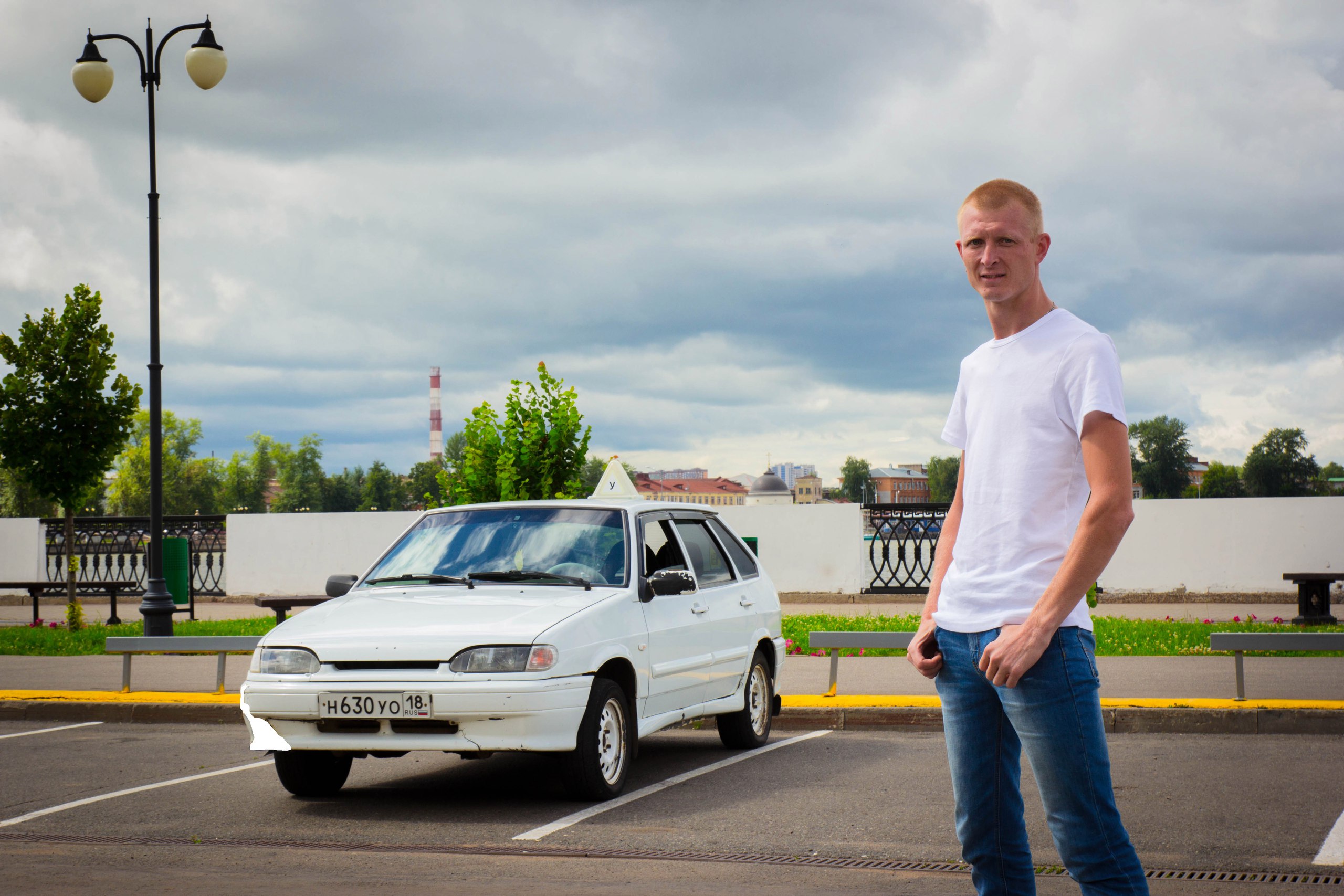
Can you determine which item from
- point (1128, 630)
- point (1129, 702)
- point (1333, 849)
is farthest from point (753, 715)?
point (1128, 630)

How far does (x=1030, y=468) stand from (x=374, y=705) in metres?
4.27

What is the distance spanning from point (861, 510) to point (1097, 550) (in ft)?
73.2

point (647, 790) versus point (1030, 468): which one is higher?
point (1030, 468)

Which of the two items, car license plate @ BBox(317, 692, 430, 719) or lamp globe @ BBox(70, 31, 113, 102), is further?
lamp globe @ BBox(70, 31, 113, 102)

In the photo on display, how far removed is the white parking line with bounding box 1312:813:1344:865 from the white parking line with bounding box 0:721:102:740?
343 inches

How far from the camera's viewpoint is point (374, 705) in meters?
6.22

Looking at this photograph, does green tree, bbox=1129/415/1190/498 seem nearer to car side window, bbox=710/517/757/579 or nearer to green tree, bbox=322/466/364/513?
green tree, bbox=322/466/364/513

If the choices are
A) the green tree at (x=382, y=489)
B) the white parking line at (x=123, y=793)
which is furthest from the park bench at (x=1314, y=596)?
the green tree at (x=382, y=489)

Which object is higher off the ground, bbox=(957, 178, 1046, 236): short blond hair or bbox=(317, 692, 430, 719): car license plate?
bbox=(957, 178, 1046, 236): short blond hair

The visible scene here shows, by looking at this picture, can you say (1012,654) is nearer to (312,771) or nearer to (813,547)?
(312,771)

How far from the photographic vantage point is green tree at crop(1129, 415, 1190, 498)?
10762 cm

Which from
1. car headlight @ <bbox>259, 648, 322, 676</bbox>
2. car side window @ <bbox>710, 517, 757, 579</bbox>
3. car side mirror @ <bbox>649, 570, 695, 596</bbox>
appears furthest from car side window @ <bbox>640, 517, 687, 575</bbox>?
car headlight @ <bbox>259, 648, 322, 676</bbox>

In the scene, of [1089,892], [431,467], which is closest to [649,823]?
[1089,892]

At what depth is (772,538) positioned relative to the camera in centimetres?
2523
